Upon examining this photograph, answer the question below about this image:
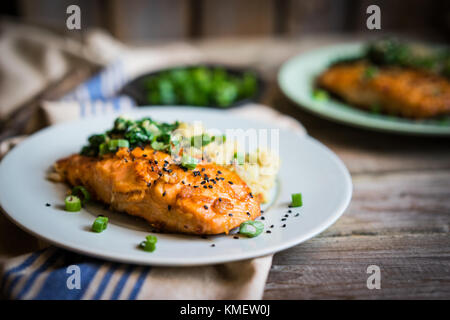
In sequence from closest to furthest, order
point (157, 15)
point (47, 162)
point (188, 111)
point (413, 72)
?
point (47, 162), point (188, 111), point (413, 72), point (157, 15)

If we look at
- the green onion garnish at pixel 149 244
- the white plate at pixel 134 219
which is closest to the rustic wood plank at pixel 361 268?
the white plate at pixel 134 219

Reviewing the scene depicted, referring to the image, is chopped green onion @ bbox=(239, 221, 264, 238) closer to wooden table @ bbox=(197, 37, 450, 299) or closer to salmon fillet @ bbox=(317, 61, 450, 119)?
wooden table @ bbox=(197, 37, 450, 299)

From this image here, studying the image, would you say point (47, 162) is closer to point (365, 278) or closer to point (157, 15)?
point (365, 278)

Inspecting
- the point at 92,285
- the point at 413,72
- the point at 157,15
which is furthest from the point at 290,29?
the point at 92,285

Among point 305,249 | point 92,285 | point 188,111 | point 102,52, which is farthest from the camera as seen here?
point 102,52

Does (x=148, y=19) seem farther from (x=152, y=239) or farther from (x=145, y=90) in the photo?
(x=152, y=239)

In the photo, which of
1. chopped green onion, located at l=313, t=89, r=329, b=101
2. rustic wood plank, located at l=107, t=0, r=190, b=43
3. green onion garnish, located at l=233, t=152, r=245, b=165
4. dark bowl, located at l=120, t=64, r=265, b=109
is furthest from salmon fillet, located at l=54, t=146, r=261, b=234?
rustic wood plank, located at l=107, t=0, r=190, b=43
